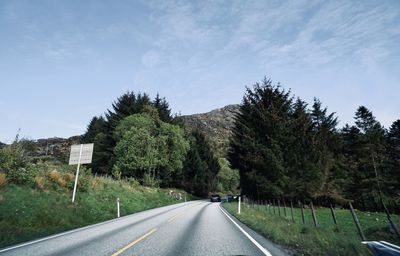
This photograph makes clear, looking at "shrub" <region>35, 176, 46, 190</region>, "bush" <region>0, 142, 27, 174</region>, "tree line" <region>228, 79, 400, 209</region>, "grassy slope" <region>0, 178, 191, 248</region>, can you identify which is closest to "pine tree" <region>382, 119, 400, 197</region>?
"tree line" <region>228, 79, 400, 209</region>

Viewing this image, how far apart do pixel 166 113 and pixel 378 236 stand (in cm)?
5534

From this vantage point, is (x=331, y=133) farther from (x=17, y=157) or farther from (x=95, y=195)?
(x=17, y=157)

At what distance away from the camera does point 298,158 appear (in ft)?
105

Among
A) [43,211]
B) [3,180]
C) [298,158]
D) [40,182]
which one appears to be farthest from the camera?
[298,158]

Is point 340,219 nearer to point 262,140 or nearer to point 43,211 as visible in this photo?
point 262,140

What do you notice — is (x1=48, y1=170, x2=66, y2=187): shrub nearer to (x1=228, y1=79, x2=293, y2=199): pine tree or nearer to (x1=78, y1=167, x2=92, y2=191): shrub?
(x1=78, y1=167, x2=92, y2=191): shrub

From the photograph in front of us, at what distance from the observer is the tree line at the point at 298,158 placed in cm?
3133

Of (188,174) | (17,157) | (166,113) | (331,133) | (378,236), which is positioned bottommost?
(378,236)

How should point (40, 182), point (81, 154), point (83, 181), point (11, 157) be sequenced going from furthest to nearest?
point (83, 181), point (81, 154), point (40, 182), point (11, 157)

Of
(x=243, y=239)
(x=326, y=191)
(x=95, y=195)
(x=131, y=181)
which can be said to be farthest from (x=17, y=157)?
(x=326, y=191)

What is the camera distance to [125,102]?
5975 cm

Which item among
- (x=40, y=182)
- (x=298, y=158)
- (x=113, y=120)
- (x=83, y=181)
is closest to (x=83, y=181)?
(x=83, y=181)

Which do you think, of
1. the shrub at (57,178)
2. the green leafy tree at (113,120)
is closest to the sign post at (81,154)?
the shrub at (57,178)

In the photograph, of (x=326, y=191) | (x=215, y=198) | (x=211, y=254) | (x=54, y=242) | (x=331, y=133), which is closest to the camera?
(x=211, y=254)
